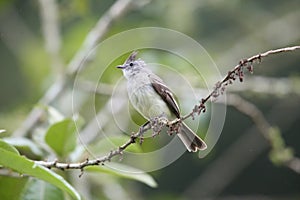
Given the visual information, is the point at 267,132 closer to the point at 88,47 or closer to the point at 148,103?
the point at 88,47

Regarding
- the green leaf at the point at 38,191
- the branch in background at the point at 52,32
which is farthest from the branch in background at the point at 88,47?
the green leaf at the point at 38,191

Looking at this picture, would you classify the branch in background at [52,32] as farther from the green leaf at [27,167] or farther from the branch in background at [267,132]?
the green leaf at [27,167]

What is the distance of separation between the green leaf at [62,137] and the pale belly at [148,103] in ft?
1.72

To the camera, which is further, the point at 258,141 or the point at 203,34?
the point at 203,34

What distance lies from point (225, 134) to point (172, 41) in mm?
749

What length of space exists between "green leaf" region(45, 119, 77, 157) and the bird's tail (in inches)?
19.6

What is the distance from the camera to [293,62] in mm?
4355

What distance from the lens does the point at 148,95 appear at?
1.45 m

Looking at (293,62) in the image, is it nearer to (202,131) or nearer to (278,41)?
(278,41)

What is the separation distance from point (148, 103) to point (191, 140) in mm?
138

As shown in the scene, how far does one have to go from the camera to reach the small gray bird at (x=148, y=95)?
1437 millimetres

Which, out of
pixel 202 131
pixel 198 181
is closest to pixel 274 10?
pixel 198 181

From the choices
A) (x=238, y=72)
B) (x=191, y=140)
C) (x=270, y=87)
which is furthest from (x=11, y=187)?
(x=270, y=87)

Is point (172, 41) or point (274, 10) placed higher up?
Answer: point (274, 10)
